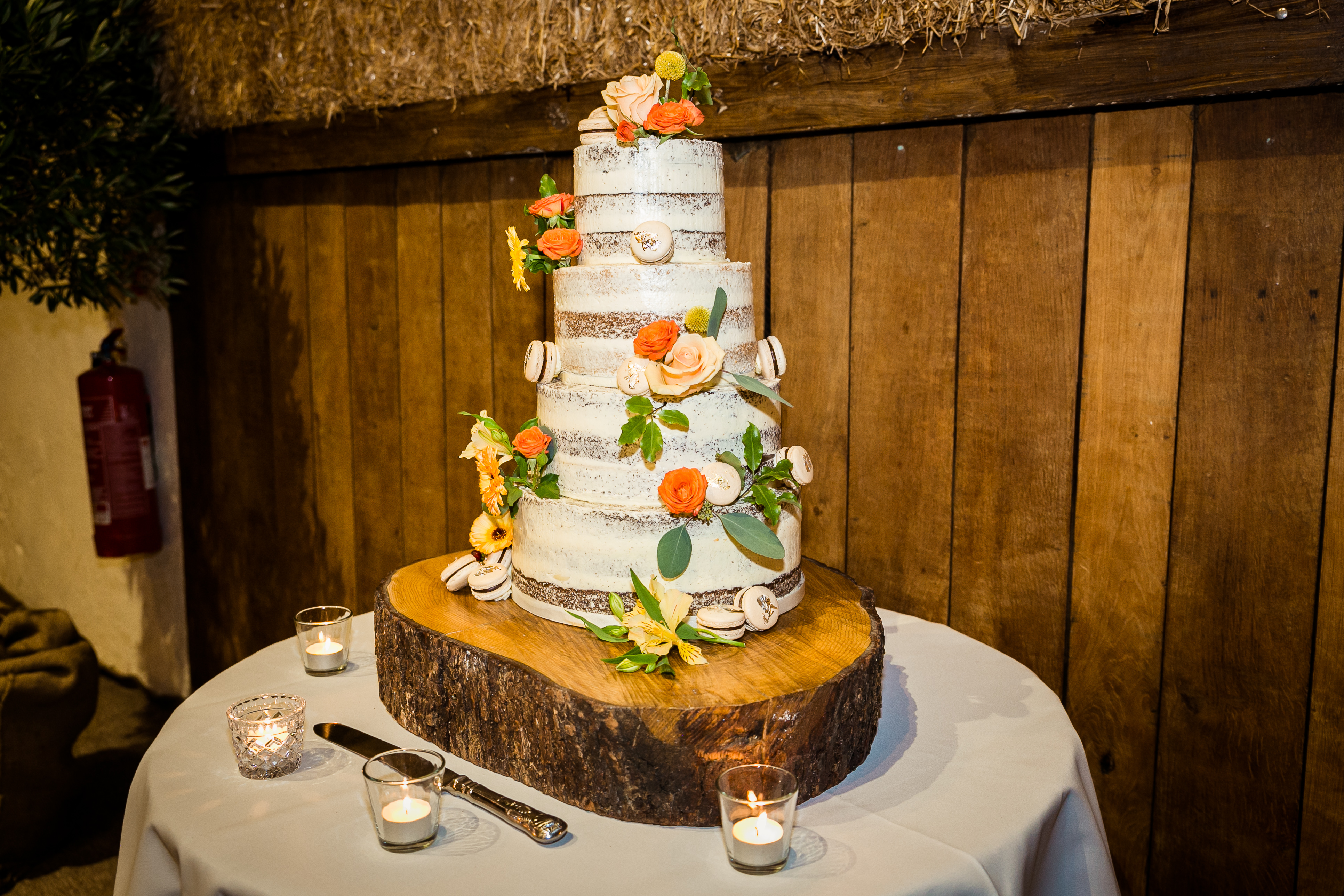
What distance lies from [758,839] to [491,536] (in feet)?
2.58

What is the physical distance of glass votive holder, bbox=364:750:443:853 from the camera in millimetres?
1183

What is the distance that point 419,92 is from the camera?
259cm

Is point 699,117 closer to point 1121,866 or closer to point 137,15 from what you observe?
point 1121,866

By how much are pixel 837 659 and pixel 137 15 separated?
9.91 ft

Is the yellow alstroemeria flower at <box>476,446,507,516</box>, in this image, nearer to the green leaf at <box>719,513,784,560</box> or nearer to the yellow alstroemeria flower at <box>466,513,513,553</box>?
the yellow alstroemeria flower at <box>466,513,513,553</box>

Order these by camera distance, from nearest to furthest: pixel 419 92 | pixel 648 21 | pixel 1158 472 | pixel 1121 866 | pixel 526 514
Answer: pixel 526 514 < pixel 1158 472 < pixel 1121 866 < pixel 648 21 < pixel 419 92

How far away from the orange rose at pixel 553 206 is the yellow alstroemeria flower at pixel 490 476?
0.39m

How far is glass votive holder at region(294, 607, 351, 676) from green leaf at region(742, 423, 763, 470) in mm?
761

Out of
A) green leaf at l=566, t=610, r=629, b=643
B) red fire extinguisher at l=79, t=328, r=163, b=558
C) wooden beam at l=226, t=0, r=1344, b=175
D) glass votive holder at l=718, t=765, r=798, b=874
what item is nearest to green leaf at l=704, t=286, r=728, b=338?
green leaf at l=566, t=610, r=629, b=643

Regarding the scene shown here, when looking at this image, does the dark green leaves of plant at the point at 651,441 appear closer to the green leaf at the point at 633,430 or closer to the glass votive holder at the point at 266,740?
the green leaf at the point at 633,430

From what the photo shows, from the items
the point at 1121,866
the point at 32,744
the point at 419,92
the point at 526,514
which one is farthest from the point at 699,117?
A: the point at 32,744

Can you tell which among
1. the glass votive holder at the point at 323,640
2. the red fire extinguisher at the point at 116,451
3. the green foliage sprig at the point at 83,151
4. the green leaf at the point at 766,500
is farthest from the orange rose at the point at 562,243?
Result: the red fire extinguisher at the point at 116,451

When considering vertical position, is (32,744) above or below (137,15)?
below

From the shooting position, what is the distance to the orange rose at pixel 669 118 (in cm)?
144
